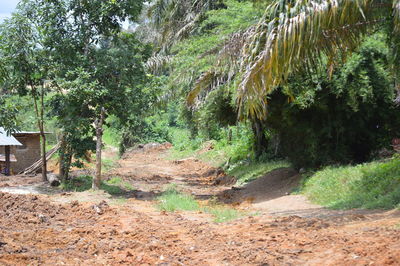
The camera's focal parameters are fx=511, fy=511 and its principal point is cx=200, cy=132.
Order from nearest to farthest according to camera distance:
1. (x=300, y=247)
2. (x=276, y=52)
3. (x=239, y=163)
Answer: (x=300, y=247) < (x=276, y=52) < (x=239, y=163)

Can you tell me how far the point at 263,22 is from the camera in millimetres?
8492

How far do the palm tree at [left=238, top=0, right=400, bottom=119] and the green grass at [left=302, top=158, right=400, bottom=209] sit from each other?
114 inches

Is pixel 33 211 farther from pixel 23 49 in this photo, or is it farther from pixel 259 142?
pixel 259 142

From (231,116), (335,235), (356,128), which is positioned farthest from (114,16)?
(335,235)

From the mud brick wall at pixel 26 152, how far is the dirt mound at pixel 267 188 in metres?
13.5

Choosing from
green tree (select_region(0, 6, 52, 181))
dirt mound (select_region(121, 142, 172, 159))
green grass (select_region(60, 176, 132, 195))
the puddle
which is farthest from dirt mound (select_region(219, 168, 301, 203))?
dirt mound (select_region(121, 142, 172, 159))

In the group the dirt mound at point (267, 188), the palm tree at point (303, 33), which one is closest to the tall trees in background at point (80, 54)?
the dirt mound at point (267, 188)

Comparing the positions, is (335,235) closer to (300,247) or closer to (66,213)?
(300,247)

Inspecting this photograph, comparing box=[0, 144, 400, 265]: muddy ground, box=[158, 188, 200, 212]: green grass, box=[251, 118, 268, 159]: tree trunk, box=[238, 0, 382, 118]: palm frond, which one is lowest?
box=[158, 188, 200, 212]: green grass

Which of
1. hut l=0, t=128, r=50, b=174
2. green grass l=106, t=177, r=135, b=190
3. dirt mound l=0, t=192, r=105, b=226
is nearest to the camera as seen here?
dirt mound l=0, t=192, r=105, b=226

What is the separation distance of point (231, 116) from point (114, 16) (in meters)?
4.94

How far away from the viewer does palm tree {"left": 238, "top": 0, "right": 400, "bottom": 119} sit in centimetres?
757

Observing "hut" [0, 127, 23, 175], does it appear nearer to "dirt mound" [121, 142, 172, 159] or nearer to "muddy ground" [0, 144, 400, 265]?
"muddy ground" [0, 144, 400, 265]

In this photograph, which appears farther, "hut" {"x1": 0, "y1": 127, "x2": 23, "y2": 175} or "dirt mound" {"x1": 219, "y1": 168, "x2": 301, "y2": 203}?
"hut" {"x1": 0, "y1": 127, "x2": 23, "y2": 175}
